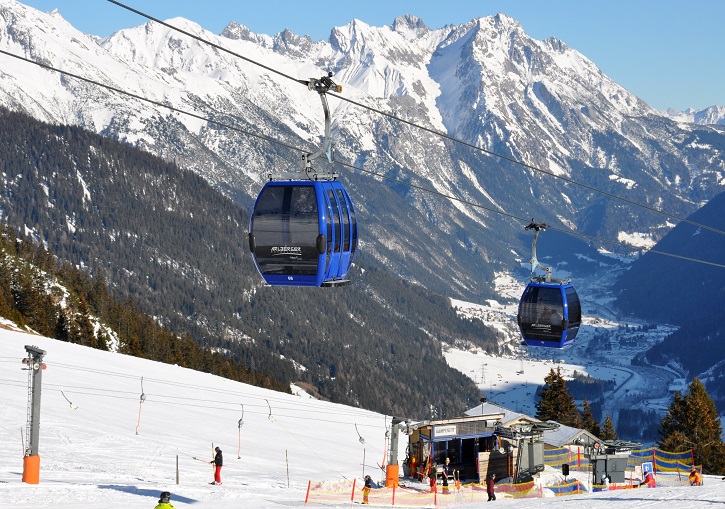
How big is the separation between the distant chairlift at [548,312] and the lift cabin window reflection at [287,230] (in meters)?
14.3

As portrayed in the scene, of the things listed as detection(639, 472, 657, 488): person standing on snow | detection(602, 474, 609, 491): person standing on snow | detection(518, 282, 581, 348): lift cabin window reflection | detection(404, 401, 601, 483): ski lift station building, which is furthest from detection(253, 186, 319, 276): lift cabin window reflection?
detection(602, 474, 609, 491): person standing on snow

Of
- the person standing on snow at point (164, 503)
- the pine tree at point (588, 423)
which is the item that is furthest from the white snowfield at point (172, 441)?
the pine tree at point (588, 423)

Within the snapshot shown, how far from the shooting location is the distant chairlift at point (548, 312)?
124ft

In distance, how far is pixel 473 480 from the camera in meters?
49.9

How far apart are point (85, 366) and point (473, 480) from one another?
107 ft

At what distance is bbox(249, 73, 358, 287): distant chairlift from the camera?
25.5 m

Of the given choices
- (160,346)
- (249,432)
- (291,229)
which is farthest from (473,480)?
(160,346)

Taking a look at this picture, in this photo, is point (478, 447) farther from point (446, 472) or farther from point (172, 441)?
point (172, 441)

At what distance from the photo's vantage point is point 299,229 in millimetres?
25562

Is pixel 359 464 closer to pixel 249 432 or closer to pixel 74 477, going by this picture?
pixel 249 432

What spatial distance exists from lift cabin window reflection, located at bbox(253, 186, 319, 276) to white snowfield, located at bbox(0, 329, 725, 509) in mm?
11302

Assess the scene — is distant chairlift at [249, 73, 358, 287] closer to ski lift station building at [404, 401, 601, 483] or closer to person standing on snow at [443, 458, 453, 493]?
person standing on snow at [443, 458, 453, 493]

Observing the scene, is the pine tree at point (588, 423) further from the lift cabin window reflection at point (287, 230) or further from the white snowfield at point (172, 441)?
the lift cabin window reflection at point (287, 230)

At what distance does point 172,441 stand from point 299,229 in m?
27.9
